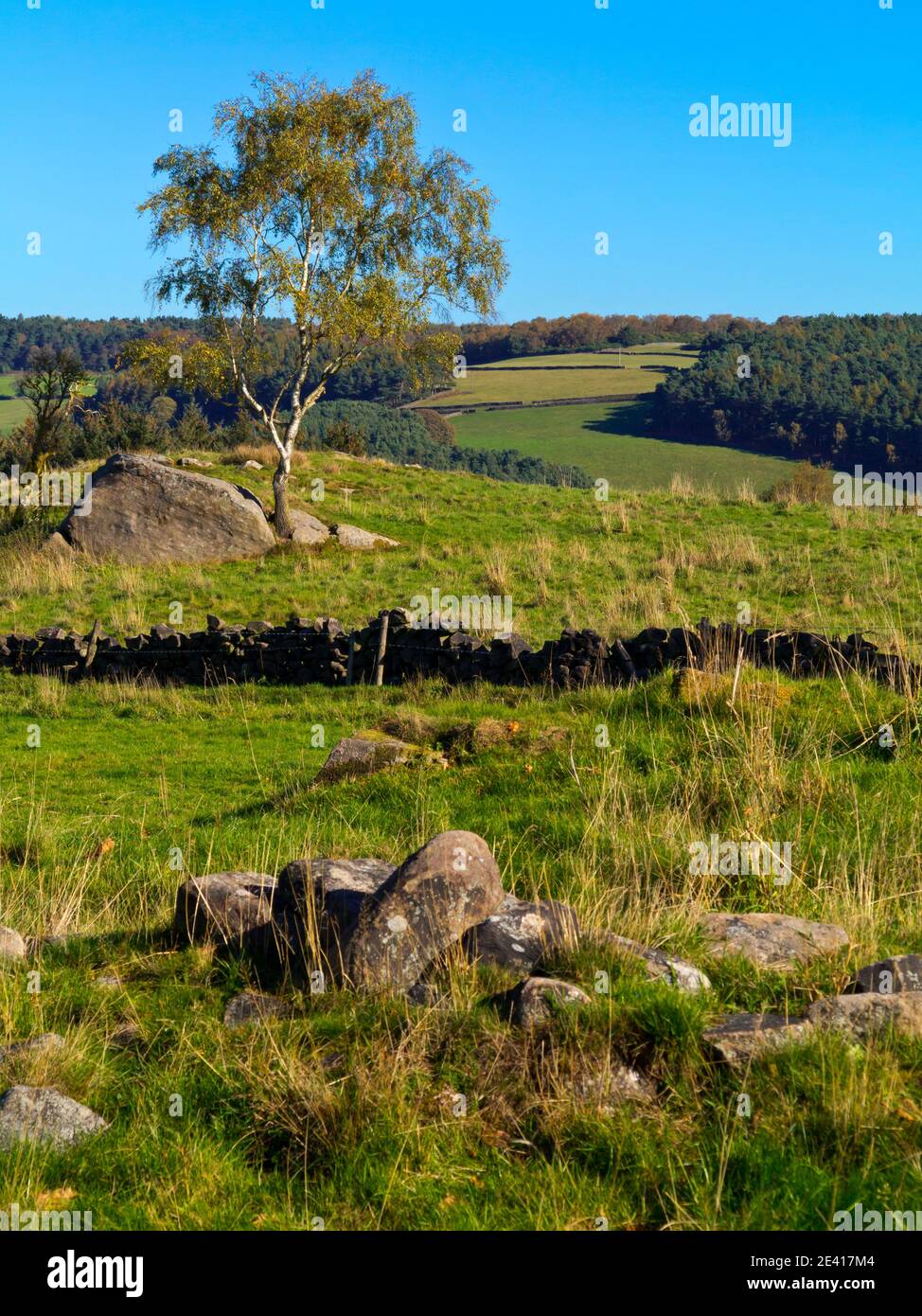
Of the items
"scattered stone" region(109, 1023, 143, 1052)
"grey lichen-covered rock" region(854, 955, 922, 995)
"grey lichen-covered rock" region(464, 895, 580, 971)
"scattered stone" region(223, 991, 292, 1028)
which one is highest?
"grey lichen-covered rock" region(464, 895, 580, 971)

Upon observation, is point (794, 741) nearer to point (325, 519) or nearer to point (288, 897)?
point (288, 897)

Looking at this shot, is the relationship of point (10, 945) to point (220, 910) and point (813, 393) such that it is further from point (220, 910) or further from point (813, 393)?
point (813, 393)

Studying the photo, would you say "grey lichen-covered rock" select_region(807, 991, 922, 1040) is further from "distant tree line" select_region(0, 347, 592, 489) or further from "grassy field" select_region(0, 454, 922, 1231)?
"distant tree line" select_region(0, 347, 592, 489)

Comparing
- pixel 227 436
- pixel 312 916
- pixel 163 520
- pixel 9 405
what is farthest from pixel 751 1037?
pixel 9 405

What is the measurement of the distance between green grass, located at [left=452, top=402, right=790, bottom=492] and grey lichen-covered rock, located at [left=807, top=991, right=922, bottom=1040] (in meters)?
55.1

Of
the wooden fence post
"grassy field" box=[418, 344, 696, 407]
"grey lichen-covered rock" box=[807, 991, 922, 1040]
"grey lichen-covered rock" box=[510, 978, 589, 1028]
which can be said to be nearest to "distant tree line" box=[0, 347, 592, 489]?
"grassy field" box=[418, 344, 696, 407]

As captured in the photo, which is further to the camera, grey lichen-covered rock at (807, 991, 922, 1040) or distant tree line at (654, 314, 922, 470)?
distant tree line at (654, 314, 922, 470)

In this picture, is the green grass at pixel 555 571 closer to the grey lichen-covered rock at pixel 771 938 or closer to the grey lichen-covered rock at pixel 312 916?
the grey lichen-covered rock at pixel 771 938

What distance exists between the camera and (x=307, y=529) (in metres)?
30.7

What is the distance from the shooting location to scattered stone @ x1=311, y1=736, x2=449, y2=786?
12414 mm

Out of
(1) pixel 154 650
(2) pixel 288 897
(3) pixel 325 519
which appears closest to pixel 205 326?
(3) pixel 325 519

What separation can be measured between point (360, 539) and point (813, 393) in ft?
177

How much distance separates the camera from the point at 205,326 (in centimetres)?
3139

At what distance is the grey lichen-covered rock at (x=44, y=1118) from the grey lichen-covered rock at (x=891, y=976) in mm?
3795
